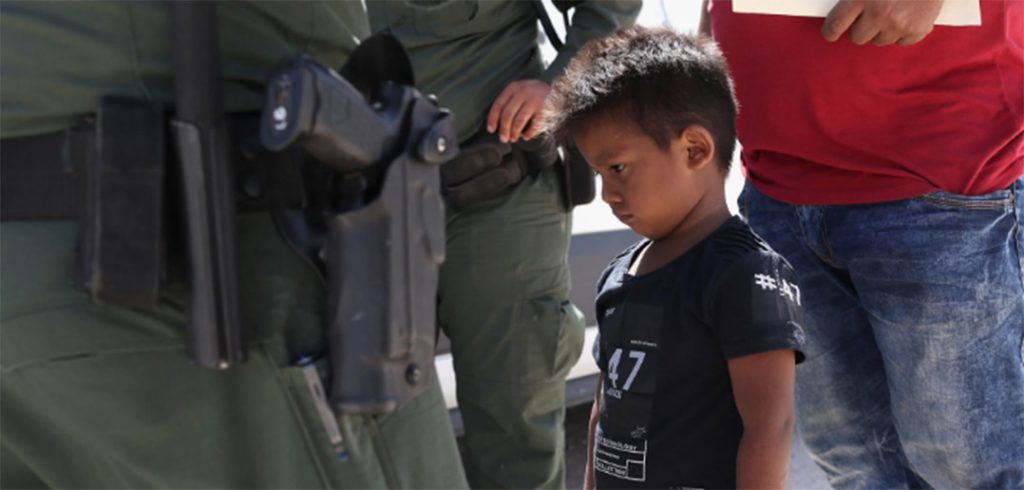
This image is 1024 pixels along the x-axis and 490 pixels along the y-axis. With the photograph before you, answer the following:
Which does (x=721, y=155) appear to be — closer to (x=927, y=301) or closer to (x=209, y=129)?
(x=927, y=301)

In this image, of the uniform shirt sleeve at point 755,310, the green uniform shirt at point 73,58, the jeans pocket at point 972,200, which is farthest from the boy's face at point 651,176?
the green uniform shirt at point 73,58

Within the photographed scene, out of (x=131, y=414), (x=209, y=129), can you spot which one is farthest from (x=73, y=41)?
(x=131, y=414)

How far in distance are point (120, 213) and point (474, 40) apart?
4.16ft

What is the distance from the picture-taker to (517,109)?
87.5 inches

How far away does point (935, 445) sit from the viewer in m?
1.98

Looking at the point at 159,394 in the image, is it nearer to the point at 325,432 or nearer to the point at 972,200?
the point at 325,432

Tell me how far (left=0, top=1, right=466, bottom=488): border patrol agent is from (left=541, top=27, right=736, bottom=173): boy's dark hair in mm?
703

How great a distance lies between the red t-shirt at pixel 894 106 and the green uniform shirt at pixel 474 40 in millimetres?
422

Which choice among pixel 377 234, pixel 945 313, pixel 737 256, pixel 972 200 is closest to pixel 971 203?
pixel 972 200

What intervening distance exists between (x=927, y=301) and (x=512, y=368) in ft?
2.82

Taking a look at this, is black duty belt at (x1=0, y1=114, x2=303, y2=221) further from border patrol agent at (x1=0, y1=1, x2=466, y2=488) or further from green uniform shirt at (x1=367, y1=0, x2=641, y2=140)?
green uniform shirt at (x1=367, y1=0, x2=641, y2=140)

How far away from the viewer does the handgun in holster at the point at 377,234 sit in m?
1.22

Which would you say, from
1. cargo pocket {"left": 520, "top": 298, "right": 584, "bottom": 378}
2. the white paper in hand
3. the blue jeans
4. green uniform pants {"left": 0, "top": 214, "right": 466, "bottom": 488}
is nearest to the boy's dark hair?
the white paper in hand

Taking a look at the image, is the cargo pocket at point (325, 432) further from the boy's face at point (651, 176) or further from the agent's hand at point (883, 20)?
the agent's hand at point (883, 20)
